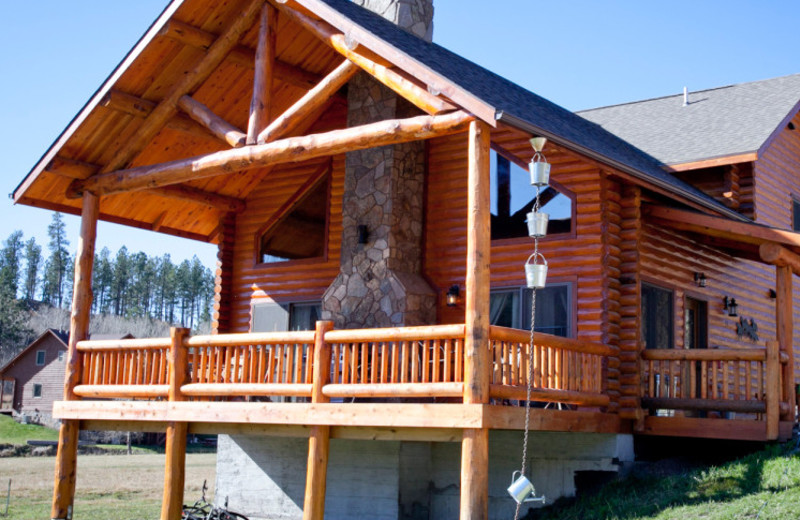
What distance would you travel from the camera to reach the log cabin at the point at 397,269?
11.7m

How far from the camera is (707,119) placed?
19328mm

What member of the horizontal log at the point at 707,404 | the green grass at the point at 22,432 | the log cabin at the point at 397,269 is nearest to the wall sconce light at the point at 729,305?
the log cabin at the point at 397,269

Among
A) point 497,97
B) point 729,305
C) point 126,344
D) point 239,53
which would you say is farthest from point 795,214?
point 126,344

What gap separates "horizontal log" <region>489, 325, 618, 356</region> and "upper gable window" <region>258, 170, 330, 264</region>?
18.5 ft

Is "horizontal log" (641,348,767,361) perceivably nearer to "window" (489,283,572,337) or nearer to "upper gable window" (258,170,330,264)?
"window" (489,283,572,337)

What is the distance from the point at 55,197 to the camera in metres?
15.8

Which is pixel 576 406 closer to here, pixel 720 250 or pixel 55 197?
pixel 720 250

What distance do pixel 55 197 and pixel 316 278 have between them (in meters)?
4.51

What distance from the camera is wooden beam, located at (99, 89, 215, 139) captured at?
1448 centimetres

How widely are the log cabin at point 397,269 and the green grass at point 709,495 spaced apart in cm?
63

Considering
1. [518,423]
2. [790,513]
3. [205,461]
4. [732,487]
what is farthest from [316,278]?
[205,461]

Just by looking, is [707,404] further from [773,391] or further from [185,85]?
[185,85]

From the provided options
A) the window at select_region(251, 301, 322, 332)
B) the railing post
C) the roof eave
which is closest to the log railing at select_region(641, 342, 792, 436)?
the railing post

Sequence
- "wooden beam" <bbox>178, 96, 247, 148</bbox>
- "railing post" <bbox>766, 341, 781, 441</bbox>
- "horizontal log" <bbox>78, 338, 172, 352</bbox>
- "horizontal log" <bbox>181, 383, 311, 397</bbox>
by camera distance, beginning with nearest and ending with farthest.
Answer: "horizontal log" <bbox>181, 383, 311, 397</bbox> → "railing post" <bbox>766, 341, 781, 441</bbox> → "wooden beam" <bbox>178, 96, 247, 148</bbox> → "horizontal log" <bbox>78, 338, 172, 352</bbox>
